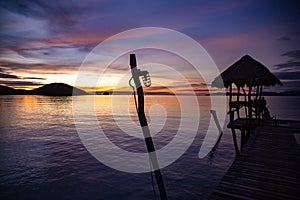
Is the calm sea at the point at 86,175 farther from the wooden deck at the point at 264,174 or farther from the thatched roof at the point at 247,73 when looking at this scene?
the thatched roof at the point at 247,73

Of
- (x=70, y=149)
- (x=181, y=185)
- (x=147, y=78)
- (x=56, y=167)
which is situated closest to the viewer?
(x=147, y=78)

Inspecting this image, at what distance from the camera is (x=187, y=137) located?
25.1 metres

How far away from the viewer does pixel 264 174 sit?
550cm

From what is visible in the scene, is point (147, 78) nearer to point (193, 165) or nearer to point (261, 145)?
point (261, 145)

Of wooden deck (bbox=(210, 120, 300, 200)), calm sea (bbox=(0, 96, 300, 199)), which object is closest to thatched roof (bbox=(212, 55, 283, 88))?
wooden deck (bbox=(210, 120, 300, 200))

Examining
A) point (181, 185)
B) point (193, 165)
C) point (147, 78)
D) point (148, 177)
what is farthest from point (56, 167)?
point (147, 78)

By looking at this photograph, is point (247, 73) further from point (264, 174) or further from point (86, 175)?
point (86, 175)

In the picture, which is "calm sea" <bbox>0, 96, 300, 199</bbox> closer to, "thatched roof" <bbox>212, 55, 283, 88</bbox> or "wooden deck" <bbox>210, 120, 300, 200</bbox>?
"wooden deck" <bbox>210, 120, 300, 200</bbox>

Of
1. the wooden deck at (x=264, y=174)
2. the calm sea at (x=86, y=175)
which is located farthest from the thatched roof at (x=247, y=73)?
the calm sea at (x=86, y=175)

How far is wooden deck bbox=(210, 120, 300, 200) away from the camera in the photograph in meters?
4.42

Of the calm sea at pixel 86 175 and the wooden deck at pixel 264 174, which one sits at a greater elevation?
the wooden deck at pixel 264 174

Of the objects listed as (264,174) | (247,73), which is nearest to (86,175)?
(264,174)

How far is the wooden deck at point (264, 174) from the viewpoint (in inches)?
174

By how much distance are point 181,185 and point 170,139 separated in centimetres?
1279
